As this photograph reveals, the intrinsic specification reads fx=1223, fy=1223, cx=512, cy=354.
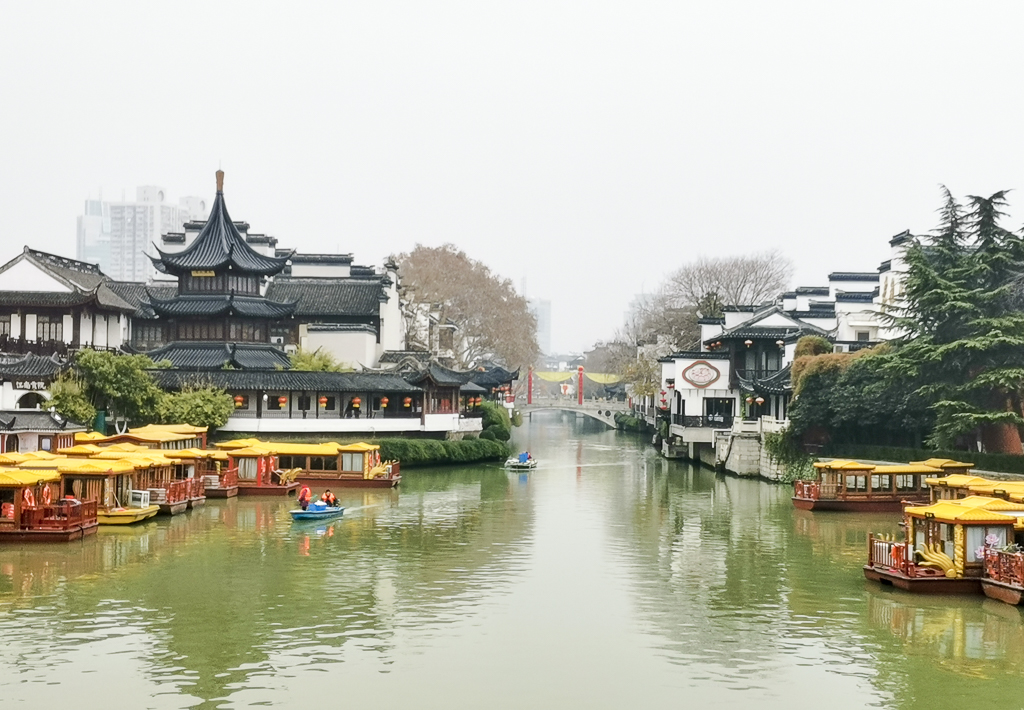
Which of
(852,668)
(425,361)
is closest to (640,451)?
(425,361)

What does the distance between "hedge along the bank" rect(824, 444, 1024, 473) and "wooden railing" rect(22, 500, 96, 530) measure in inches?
1212

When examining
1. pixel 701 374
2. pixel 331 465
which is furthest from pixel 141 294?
pixel 701 374

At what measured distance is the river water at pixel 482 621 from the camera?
2056 centimetres

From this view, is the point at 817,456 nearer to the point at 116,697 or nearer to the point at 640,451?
the point at 640,451

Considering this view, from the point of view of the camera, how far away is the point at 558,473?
6688cm

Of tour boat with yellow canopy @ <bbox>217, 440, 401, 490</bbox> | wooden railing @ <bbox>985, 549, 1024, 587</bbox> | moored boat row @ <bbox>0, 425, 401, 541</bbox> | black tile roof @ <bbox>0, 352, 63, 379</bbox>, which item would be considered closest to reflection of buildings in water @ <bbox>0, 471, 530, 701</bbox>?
moored boat row @ <bbox>0, 425, 401, 541</bbox>

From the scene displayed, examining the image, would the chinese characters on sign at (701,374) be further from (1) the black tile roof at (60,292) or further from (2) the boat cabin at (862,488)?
(1) the black tile roof at (60,292)

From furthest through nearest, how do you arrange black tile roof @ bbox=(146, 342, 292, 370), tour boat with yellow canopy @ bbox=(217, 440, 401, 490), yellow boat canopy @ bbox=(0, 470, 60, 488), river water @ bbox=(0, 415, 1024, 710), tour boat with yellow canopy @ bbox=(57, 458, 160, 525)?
black tile roof @ bbox=(146, 342, 292, 370)
tour boat with yellow canopy @ bbox=(217, 440, 401, 490)
tour boat with yellow canopy @ bbox=(57, 458, 160, 525)
yellow boat canopy @ bbox=(0, 470, 60, 488)
river water @ bbox=(0, 415, 1024, 710)

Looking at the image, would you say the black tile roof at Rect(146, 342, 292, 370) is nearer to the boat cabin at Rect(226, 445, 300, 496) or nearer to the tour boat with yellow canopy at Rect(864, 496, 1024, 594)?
the boat cabin at Rect(226, 445, 300, 496)

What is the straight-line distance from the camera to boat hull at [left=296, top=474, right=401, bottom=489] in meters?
54.3

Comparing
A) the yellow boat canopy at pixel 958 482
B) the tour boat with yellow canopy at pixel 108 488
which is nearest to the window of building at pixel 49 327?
the tour boat with yellow canopy at pixel 108 488

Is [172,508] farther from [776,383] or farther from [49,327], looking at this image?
[776,383]

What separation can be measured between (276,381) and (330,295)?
15.7m

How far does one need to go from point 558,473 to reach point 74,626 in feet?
144
